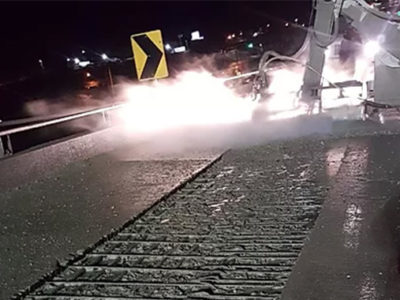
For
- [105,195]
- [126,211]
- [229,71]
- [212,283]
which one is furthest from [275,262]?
[229,71]

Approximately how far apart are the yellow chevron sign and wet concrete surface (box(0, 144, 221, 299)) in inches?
65.6

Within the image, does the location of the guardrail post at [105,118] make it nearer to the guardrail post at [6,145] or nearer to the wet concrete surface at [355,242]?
the guardrail post at [6,145]

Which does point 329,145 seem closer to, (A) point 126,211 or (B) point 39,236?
(A) point 126,211

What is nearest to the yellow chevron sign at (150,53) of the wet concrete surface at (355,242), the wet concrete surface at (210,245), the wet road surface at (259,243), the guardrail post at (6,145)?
the guardrail post at (6,145)

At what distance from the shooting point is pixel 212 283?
3.96m

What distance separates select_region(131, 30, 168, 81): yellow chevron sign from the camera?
409 inches

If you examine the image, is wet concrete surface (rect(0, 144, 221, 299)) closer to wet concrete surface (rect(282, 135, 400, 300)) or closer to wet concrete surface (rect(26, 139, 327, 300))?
wet concrete surface (rect(26, 139, 327, 300))

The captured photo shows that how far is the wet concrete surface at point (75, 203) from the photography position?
Result: 481 centimetres

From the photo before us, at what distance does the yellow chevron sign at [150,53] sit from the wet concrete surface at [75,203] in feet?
5.47

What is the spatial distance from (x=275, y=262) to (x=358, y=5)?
8.10 m

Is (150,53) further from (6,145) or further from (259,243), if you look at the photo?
(259,243)

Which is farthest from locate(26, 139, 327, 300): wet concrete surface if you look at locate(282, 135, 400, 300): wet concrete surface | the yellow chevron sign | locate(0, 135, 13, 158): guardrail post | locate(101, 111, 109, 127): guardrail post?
locate(101, 111, 109, 127): guardrail post

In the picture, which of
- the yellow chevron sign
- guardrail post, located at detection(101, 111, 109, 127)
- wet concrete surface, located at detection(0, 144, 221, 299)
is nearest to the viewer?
wet concrete surface, located at detection(0, 144, 221, 299)

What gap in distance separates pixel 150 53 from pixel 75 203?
15.1ft
